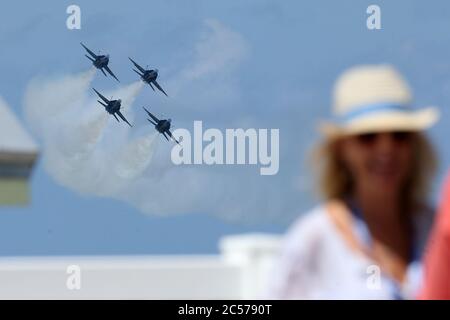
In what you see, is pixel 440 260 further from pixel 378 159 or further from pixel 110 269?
pixel 110 269

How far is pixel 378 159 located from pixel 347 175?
20 cm

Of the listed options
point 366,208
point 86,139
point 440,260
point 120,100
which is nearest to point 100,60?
point 120,100

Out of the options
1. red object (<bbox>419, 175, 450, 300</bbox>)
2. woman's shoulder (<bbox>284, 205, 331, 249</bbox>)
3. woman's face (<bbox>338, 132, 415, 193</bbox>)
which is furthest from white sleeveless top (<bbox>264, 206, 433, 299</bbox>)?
red object (<bbox>419, 175, 450, 300</bbox>)

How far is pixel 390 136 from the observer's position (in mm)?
2379

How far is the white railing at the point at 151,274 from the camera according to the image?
3.15 metres

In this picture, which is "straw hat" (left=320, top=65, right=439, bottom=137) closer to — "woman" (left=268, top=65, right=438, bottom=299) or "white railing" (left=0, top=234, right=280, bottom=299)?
"woman" (left=268, top=65, right=438, bottom=299)

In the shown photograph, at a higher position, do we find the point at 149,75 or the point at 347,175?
the point at 149,75

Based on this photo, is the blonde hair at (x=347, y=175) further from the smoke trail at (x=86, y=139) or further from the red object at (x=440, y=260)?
the smoke trail at (x=86, y=139)

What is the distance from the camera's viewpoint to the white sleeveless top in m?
2.00

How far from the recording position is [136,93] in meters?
3.22

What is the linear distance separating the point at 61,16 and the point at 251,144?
721 mm

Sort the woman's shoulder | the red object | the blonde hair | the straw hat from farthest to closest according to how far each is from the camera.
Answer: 1. the straw hat
2. the blonde hair
3. the woman's shoulder
4. the red object

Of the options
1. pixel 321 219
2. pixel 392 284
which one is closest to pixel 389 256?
pixel 392 284

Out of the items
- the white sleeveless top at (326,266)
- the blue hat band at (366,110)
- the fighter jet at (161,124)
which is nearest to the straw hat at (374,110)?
the blue hat band at (366,110)
